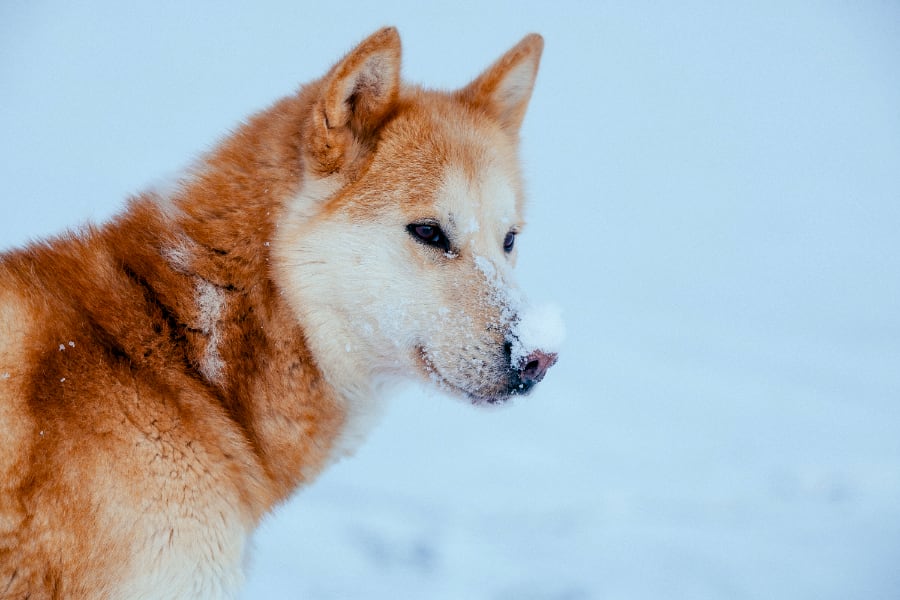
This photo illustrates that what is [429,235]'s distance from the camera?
292 centimetres

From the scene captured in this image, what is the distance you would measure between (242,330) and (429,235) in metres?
0.76

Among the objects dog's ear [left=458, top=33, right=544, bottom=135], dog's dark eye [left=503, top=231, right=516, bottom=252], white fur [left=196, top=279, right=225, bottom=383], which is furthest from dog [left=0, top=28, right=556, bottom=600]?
dog's ear [left=458, top=33, right=544, bottom=135]

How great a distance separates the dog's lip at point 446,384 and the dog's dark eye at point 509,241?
2.24 feet

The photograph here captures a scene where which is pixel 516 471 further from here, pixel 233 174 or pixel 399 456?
pixel 233 174

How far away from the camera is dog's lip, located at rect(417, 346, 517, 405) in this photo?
2.87 metres

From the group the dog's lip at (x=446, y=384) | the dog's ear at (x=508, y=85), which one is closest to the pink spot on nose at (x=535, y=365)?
the dog's lip at (x=446, y=384)

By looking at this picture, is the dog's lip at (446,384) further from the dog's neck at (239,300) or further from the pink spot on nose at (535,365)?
the dog's neck at (239,300)

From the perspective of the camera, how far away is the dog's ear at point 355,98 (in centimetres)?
274

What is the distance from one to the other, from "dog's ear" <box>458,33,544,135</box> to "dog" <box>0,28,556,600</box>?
1.00 feet

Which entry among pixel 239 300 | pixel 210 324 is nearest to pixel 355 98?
pixel 239 300

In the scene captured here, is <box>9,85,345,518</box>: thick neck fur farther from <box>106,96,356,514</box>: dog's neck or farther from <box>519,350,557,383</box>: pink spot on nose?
<box>519,350,557,383</box>: pink spot on nose

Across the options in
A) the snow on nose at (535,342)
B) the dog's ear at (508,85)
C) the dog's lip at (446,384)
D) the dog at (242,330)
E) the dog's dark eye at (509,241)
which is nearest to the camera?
the dog at (242,330)

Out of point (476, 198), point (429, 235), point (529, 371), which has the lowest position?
point (529, 371)

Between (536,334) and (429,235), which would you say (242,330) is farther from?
(536,334)
